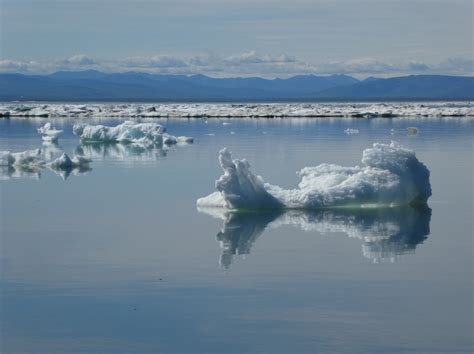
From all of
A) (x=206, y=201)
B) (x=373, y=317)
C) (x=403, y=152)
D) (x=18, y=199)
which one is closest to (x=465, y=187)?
(x=403, y=152)

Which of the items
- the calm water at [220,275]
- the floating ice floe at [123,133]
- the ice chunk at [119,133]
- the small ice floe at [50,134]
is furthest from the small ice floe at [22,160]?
the small ice floe at [50,134]

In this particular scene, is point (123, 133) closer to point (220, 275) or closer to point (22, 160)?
point (22, 160)

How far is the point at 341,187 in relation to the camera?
48.3 ft

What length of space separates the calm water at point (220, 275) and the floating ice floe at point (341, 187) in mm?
368

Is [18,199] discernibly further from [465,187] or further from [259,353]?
[259,353]

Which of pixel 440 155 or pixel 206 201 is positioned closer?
pixel 206 201

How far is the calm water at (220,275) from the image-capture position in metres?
8.12

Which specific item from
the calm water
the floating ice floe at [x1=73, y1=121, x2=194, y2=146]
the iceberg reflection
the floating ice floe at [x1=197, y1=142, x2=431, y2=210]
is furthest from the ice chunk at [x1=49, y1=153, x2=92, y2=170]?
the floating ice floe at [x1=73, y1=121, x2=194, y2=146]

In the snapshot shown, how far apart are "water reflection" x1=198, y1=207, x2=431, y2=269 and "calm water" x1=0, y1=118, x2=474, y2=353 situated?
3 cm

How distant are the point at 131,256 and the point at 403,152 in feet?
18.3

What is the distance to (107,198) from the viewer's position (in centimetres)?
1678

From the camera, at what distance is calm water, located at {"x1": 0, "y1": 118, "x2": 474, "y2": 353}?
8.12 metres

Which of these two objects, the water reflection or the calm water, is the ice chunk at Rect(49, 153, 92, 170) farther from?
the water reflection

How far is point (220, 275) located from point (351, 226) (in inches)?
139
